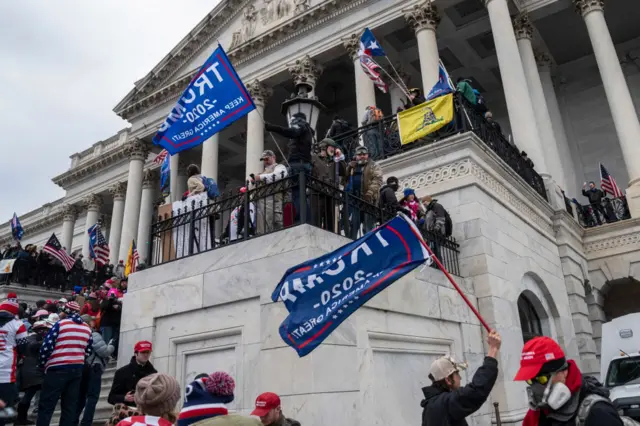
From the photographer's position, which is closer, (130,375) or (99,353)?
(130,375)

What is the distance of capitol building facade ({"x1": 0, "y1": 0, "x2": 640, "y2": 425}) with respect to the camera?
659cm

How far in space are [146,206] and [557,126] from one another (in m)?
25.0

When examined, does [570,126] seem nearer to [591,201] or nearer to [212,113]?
[591,201]

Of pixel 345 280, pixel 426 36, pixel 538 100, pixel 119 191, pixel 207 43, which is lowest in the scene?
pixel 345 280

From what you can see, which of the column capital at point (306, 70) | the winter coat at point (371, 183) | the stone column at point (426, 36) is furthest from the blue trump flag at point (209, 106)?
the column capital at point (306, 70)

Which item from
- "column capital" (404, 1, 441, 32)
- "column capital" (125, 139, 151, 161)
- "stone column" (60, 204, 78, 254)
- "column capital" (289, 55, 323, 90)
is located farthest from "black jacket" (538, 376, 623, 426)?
"stone column" (60, 204, 78, 254)

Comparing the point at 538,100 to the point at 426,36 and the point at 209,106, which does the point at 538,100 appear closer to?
Result: the point at 426,36

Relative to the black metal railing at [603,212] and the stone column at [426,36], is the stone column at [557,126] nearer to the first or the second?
the black metal railing at [603,212]

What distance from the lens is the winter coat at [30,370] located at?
321 inches

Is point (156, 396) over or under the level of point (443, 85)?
under

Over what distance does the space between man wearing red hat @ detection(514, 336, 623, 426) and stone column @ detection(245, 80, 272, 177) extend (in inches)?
806

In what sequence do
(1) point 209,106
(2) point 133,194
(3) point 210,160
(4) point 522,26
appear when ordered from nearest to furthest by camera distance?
(1) point 209,106, (4) point 522,26, (3) point 210,160, (2) point 133,194

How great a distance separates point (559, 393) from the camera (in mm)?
Result: 3008

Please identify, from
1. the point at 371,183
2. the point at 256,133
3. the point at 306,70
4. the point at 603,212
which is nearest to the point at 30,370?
the point at 371,183
